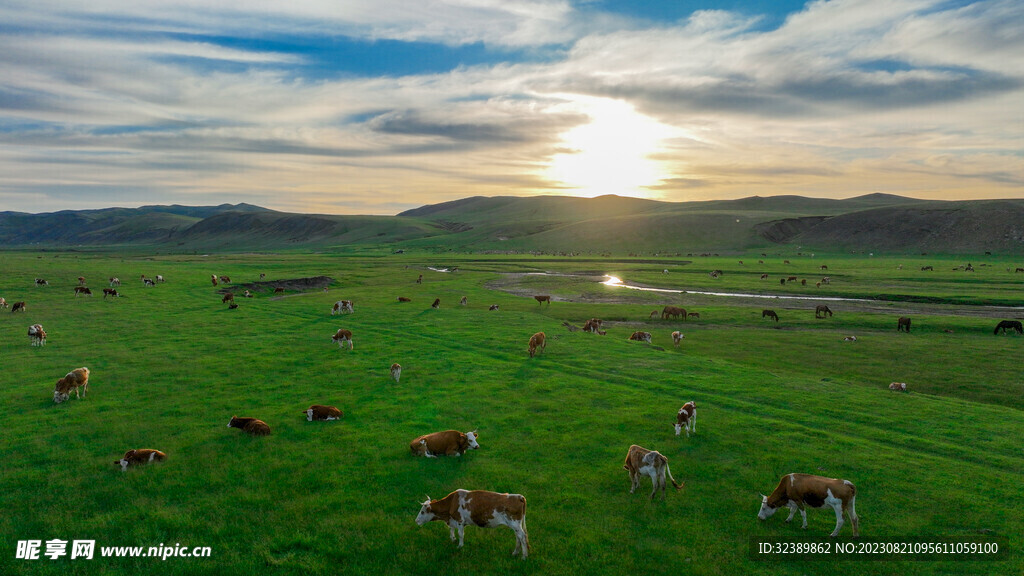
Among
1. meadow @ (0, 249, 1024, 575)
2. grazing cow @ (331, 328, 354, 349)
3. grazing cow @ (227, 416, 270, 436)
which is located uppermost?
grazing cow @ (331, 328, 354, 349)

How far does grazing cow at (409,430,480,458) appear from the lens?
1527 centimetres

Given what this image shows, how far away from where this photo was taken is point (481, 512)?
36.0ft

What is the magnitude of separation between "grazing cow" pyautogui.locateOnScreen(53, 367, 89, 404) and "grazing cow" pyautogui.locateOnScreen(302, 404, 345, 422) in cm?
1092

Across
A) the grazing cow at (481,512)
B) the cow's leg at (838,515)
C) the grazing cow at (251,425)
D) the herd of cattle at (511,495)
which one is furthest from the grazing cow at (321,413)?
the cow's leg at (838,515)

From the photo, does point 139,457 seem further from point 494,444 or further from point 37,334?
point 37,334

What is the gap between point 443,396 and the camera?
70.3 ft

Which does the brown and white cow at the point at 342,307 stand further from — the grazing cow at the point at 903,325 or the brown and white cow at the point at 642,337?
the grazing cow at the point at 903,325

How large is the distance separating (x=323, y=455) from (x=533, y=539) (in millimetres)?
7595

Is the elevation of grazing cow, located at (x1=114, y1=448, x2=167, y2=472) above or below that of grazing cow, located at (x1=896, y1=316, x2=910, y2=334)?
below

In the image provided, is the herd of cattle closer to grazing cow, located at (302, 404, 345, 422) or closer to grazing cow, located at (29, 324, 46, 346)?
grazing cow, located at (302, 404, 345, 422)

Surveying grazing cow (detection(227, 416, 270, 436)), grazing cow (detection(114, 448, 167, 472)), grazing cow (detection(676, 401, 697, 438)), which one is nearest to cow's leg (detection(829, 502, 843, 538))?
grazing cow (detection(676, 401, 697, 438))

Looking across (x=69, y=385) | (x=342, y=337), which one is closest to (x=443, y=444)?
(x=69, y=385)

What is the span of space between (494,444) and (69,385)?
18676 mm

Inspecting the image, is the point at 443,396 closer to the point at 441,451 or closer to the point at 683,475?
the point at 441,451
